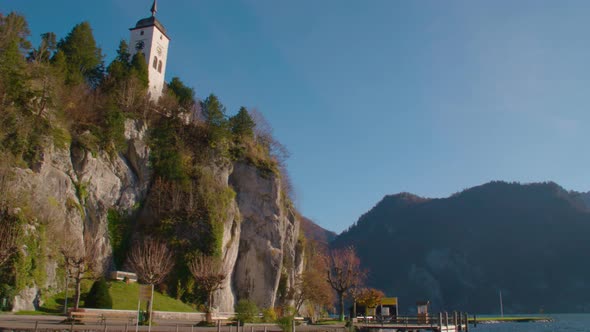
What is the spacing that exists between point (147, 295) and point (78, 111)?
94.5 feet

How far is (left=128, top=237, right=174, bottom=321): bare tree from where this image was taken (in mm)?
40469

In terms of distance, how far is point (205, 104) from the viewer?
59906 millimetres

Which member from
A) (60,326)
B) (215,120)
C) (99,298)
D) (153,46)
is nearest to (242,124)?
(215,120)

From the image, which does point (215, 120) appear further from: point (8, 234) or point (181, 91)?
point (8, 234)

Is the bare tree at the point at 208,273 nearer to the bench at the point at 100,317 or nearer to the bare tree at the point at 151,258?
the bare tree at the point at 151,258

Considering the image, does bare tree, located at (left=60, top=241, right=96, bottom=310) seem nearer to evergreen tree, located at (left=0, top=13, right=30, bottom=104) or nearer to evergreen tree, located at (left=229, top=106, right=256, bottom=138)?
evergreen tree, located at (left=0, top=13, right=30, bottom=104)

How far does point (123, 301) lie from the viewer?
123ft

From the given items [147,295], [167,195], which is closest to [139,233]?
[167,195]

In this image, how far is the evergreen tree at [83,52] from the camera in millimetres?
55188

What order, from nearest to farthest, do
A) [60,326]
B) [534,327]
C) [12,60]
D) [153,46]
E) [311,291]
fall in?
[60,326] → [12,60] → [311,291] → [153,46] → [534,327]

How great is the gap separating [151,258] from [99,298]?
23.8ft

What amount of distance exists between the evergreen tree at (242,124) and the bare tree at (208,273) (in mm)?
19596

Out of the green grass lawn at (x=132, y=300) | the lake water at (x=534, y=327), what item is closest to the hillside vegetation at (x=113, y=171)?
the green grass lawn at (x=132, y=300)

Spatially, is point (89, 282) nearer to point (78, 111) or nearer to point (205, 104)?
point (78, 111)
